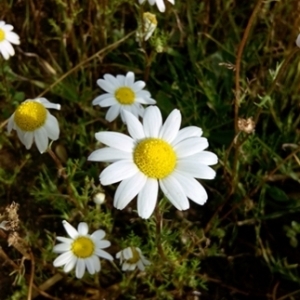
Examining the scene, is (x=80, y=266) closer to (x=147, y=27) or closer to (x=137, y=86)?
(x=137, y=86)

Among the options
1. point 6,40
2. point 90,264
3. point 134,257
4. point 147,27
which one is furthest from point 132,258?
point 6,40

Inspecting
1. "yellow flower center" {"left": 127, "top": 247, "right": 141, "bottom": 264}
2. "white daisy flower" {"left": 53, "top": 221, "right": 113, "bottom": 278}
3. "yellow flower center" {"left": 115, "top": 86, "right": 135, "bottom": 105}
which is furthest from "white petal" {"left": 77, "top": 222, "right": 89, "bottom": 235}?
"yellow flower center" {"left": 115, "top": 86, "right": 135, "bottom": 105}

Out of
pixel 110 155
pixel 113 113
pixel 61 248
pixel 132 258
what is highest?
pixel 110 155

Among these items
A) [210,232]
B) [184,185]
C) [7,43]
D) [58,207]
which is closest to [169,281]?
[210,232]

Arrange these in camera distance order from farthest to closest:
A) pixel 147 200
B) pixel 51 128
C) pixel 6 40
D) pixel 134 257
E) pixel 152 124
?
1. pixel 6 40
2. pixel 134 257
3. pixel 51 128
4. pixel 152 124
5. pixel 147 200

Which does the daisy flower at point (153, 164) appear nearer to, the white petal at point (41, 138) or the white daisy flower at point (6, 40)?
the white petal at point (41, 138)

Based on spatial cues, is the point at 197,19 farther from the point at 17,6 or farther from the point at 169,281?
the point at 169,281
